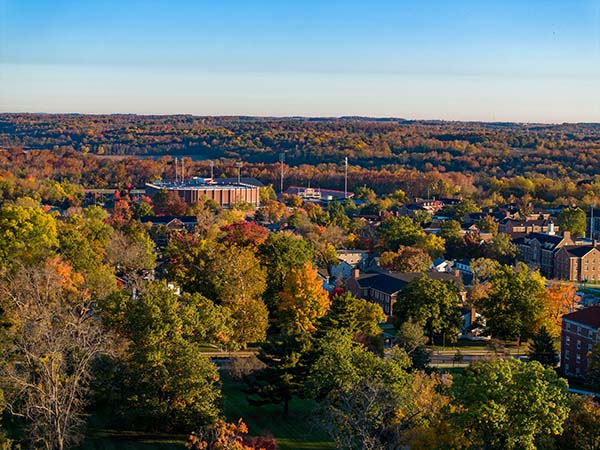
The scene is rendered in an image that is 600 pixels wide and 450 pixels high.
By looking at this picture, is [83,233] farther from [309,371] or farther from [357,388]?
[357,388]

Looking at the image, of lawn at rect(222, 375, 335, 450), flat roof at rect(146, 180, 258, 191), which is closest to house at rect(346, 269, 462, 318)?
lawn at rect(222, 375, 335, 450)

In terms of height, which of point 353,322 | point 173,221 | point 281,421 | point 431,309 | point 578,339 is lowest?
point 281,421

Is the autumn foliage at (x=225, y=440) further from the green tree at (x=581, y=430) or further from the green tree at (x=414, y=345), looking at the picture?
the green tree at (x=414, y=345)

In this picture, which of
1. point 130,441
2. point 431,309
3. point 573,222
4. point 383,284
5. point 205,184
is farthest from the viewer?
point 205,184

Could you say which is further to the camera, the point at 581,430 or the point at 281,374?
the point at 281,374

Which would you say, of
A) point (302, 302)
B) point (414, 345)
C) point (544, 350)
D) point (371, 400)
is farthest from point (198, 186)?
point (371, 400)

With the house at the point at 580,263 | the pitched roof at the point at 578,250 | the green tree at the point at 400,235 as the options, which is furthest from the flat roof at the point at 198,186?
the house at the point at 580,263

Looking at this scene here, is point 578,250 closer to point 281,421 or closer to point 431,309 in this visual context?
point 431,309
